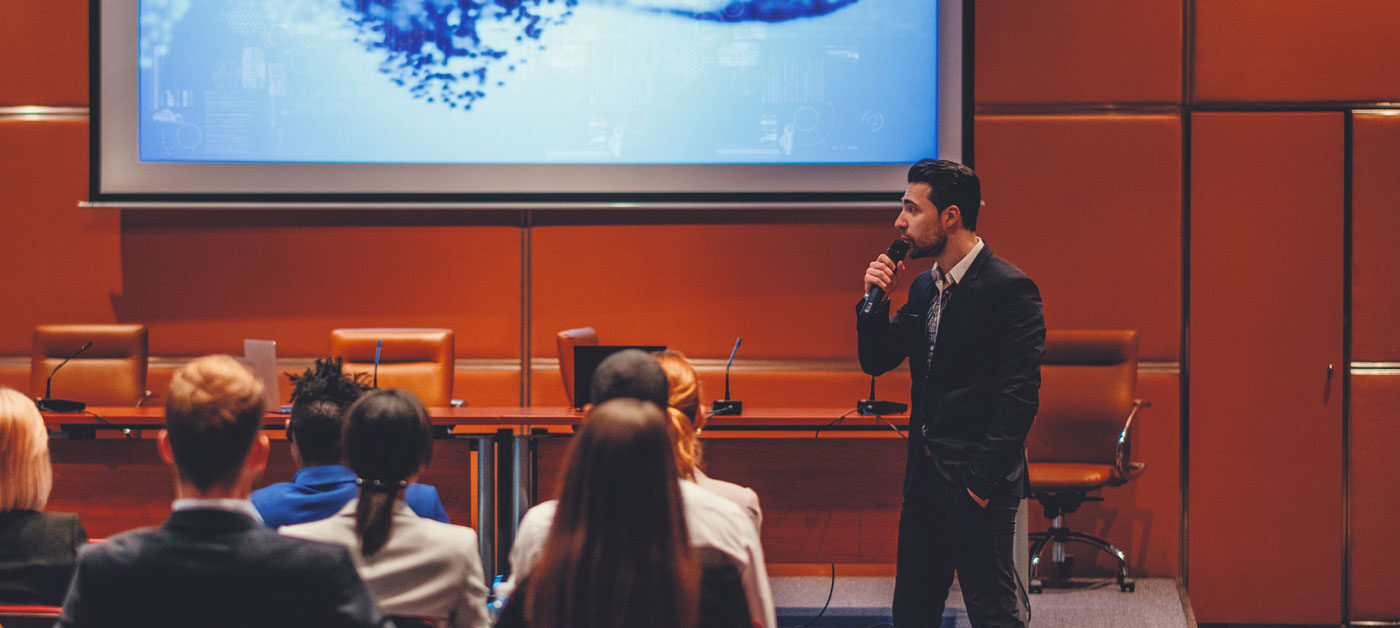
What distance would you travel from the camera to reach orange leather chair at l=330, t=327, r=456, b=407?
4355mm

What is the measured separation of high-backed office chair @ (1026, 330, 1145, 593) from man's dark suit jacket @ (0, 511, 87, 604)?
3556 mm

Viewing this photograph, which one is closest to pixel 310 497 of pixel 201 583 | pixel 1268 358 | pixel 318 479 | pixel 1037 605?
pixel 318 479

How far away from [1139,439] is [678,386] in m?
3.24

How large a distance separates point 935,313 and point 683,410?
854 mm

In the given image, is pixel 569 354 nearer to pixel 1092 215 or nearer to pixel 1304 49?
pixel 1092 215

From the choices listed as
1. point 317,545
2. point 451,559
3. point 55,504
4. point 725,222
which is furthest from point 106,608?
point 725,222

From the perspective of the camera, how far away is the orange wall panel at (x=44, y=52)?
4.94 m

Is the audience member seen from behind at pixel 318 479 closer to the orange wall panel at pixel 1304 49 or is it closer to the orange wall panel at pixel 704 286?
the orange wall panel at pixel 704 286

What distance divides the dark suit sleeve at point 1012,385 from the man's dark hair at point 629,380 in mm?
961

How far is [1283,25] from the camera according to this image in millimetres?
4695

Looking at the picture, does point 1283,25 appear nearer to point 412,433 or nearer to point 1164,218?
point 1164,218

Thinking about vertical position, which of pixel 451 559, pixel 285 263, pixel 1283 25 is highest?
pixel 1283 25

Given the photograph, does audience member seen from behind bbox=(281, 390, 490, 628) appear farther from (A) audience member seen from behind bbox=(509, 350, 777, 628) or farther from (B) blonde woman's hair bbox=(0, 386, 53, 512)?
(B) blonde woman's hair bbox=(0, 386, 53, 512)

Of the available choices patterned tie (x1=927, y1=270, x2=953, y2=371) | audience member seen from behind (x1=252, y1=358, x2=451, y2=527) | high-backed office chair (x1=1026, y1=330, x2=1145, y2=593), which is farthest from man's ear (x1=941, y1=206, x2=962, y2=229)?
high-backed office chair (x1=1026, y1=330, x2=1145, y2=593)
